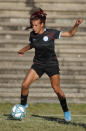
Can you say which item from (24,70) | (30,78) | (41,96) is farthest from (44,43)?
(24,70)

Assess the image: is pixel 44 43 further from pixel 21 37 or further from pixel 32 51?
pixel 21 37

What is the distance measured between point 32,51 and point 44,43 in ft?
16.9

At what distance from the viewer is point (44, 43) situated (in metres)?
7.63

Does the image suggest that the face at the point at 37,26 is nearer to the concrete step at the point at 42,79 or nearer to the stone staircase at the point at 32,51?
the stone staircase at the point at 32,51

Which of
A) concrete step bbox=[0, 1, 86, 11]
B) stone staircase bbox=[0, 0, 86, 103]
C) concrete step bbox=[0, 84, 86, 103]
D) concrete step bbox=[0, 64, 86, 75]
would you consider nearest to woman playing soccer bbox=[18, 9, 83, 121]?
concrete step bbox=[0, 84, 86, 103]

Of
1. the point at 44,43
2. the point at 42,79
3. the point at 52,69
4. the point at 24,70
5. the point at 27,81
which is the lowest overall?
the point at 42,79

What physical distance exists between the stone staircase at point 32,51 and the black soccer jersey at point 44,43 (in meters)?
3.88

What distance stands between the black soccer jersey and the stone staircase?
3.88m

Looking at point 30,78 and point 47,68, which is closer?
point 30,78

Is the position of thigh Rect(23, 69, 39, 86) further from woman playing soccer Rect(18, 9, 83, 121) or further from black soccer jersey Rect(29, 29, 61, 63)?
black soccer jersey Rect(29, 29, 61, 63)

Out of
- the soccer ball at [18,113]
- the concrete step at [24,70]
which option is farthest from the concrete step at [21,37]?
the soccer ball at [18,113]

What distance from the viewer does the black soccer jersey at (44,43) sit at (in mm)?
7621

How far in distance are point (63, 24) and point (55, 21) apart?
0.36 metres

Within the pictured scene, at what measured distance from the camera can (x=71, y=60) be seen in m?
12.6
